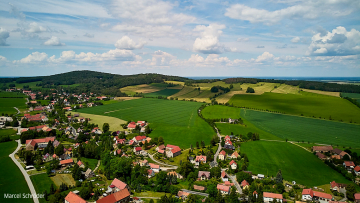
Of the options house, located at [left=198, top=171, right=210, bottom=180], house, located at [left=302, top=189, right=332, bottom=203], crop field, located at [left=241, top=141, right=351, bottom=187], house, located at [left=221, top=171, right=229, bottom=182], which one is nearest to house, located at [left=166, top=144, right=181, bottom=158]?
house, located at [left=198, top=171, right=210, bottom=180]

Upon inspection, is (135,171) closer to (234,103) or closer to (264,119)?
(264,119)

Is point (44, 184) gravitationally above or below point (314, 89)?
below

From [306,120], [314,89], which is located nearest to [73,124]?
[306,120]

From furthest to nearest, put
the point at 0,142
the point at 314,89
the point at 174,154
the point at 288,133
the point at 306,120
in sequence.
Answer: the point at 314,89 < the point at 306,120 < the point at 288,133 < the point at 0,142 < the point at 174,154

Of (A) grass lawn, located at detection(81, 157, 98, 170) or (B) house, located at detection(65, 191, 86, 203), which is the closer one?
(B) house, located at detection(65, 191, 86, 203)

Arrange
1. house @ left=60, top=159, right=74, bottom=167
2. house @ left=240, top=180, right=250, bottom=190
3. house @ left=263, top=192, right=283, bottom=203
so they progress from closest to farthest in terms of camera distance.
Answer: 1. house @ left=263, top=192, right=283, bottom=203
2. house @ left=240, top=180, right=250, bottom=190
3. house @ left=60, top=159, right=74, bottom=167

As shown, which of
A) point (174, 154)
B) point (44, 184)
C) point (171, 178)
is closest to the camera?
point (44, 184)

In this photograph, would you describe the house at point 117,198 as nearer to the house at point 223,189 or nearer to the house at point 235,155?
the house at point 223,189

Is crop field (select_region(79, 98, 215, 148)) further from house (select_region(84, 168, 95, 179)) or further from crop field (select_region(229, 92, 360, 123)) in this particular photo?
crop field (select_region(229, 92, 360, 123))
